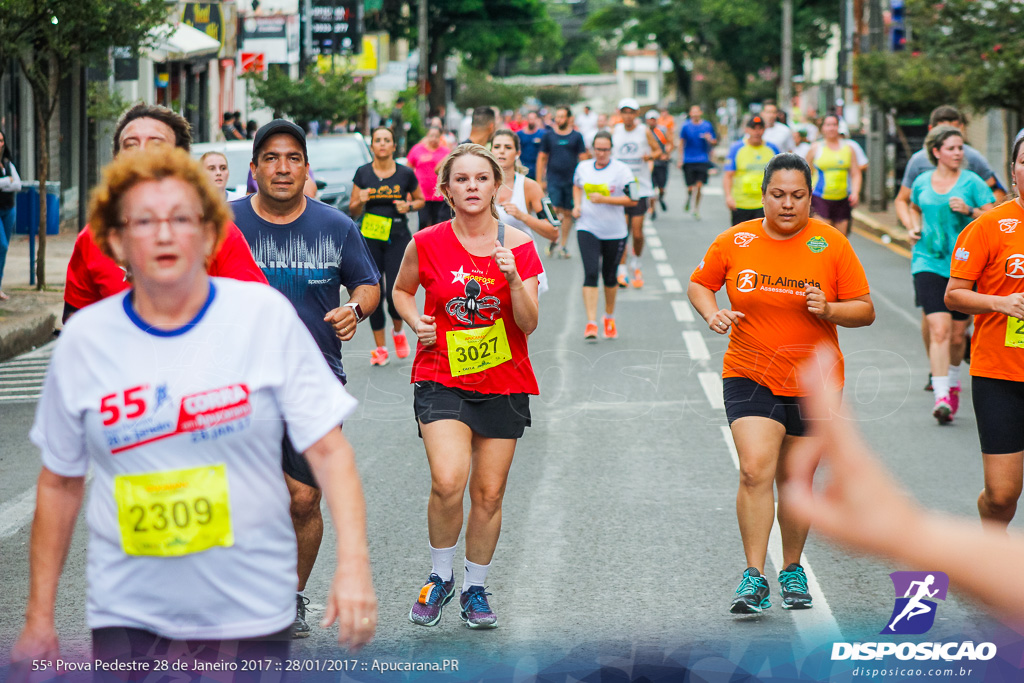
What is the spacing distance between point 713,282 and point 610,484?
6.83 feet

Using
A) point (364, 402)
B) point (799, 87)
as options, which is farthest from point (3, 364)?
point (799, 87)

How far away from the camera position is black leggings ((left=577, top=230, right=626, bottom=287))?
471 inches

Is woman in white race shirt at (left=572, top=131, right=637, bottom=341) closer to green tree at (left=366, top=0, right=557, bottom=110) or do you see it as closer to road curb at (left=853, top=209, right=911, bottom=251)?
road curb at (left=853, top=209, right=911, bottom=251)

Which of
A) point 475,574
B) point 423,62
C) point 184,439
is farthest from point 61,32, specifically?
point 423,62

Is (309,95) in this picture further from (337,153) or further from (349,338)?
(349,338)

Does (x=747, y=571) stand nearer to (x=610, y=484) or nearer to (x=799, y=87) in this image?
(x=610, y=484)

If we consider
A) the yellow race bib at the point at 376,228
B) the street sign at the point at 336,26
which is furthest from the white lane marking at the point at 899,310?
the street sign at the point at 336,26

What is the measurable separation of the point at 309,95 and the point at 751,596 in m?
28.6

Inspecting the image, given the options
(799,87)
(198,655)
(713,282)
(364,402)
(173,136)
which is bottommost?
(364,402)

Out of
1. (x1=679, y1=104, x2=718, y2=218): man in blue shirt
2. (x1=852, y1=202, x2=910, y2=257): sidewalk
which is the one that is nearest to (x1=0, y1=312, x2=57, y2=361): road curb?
(x1=852, y1=202, x2=910, y2=257): sidewalk

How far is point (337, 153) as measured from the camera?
2028 cm

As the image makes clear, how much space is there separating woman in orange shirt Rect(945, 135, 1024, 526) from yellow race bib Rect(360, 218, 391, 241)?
6.32 m

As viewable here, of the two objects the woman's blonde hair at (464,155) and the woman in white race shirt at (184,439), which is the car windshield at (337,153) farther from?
the woman in white race shirt at (184,439)

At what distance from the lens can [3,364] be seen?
1098 centimetres
